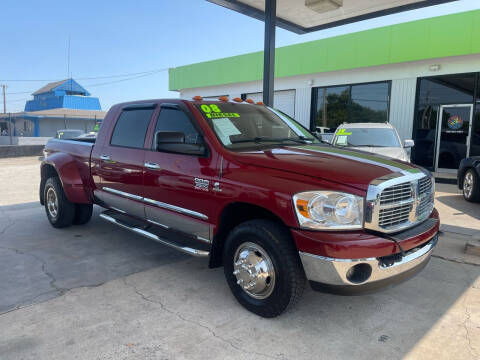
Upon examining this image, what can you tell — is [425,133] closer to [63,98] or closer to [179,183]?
[179,183]

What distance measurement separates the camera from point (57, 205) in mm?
5609

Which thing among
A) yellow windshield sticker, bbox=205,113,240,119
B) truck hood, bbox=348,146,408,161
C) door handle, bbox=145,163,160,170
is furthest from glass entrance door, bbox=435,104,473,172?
door handle, bbox=145,163,160,170

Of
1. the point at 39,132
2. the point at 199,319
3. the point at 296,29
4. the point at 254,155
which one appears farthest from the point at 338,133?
the point at 39,132

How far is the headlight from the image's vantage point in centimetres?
270

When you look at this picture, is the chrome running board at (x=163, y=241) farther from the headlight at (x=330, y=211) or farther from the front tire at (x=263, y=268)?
the headlight at (x=330, y=211)

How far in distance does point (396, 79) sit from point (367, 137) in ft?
17.5

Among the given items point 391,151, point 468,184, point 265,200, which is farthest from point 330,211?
A: point 468,184

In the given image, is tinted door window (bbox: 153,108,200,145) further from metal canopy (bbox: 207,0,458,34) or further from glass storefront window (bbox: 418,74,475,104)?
glass storefront window (bbox: 418,74,475,104)

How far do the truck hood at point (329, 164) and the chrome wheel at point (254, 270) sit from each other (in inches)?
28.1

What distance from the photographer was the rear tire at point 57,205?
18.1 ft

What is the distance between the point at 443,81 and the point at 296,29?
6153 millimetres

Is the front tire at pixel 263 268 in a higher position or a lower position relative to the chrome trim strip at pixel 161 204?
lower

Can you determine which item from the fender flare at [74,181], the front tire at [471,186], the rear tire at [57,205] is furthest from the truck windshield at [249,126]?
the front tire at [471,186]

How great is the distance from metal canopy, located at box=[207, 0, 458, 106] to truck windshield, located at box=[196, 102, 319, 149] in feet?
11.2
